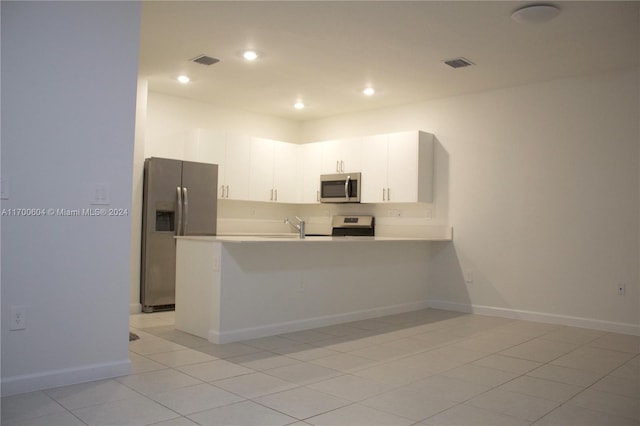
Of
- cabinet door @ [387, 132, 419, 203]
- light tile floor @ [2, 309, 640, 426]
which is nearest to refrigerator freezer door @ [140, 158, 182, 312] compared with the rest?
light tile floor @ [2, 309, 640, 426]

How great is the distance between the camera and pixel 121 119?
9.93 feet

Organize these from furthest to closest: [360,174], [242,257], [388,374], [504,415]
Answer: [360,174] → [242,257] → [388,374] → [504,415]

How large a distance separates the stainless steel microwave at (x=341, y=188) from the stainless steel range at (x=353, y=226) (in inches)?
13.5

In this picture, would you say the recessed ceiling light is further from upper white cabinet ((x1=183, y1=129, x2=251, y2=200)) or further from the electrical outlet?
the electrical outlet

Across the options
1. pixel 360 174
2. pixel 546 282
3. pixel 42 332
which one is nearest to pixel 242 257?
pixel 42 332

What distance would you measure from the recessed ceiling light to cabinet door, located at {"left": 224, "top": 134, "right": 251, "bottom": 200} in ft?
5.96

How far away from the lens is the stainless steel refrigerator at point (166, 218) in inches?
207

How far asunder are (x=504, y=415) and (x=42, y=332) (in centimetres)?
245

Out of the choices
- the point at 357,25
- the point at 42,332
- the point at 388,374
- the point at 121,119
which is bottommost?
the point at 388,374

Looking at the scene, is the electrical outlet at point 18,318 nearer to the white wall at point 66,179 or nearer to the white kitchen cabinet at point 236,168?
the white wall at point 66,179

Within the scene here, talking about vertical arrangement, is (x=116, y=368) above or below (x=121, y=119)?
below

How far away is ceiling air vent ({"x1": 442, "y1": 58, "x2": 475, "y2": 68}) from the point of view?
4.48 m

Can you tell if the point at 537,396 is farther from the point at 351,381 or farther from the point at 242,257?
the point at 242,257

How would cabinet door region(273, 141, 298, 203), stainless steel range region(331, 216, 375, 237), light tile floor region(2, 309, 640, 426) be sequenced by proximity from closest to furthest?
1. light tile floor region(2, 309, 640, 426)
2. stainless steel range region(331, 216, 375, 237)
3. cabinet door region(273, 141, 298, 203)
